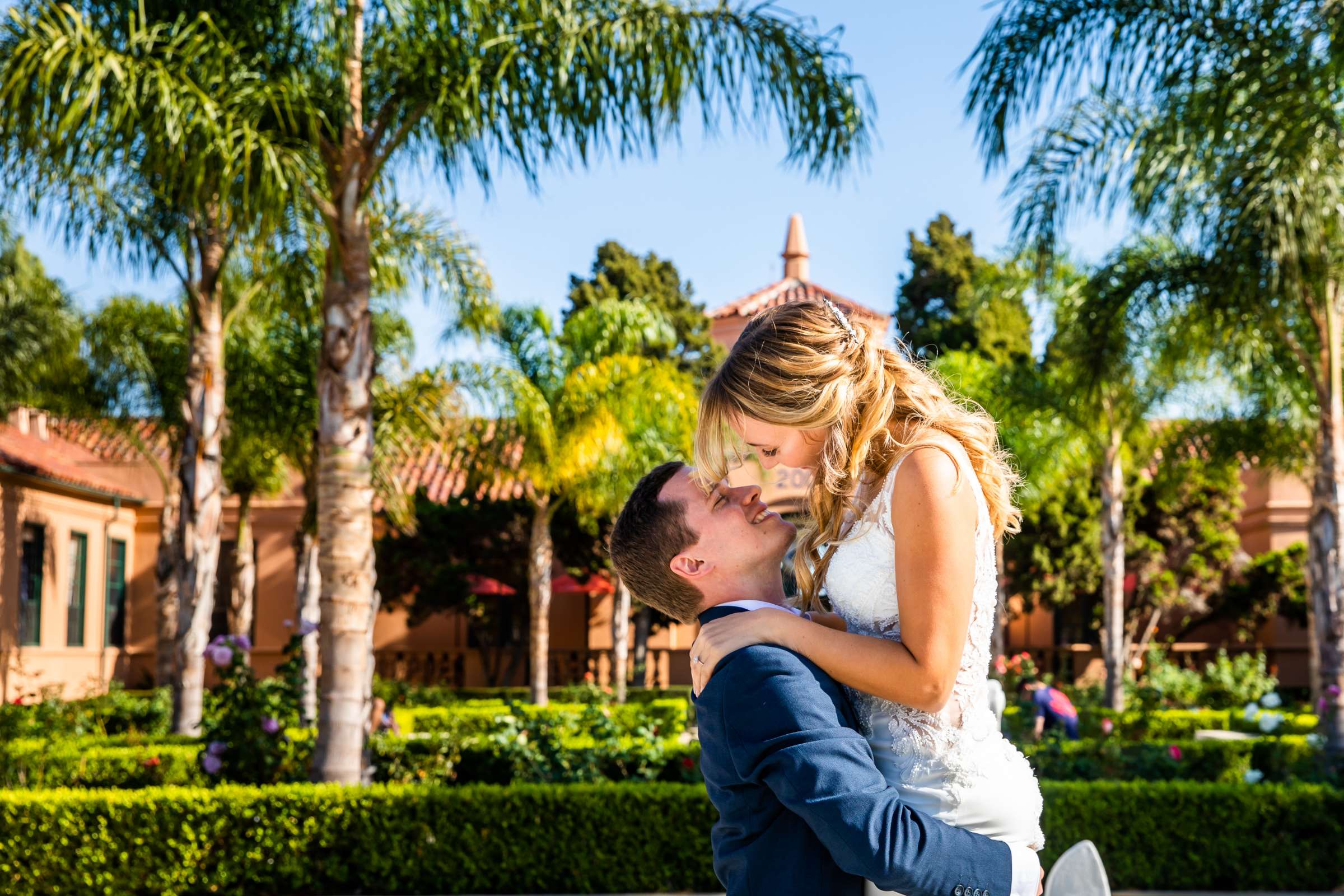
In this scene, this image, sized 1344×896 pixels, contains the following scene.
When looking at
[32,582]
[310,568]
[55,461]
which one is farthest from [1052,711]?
[55,461]

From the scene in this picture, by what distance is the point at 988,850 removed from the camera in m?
1.90

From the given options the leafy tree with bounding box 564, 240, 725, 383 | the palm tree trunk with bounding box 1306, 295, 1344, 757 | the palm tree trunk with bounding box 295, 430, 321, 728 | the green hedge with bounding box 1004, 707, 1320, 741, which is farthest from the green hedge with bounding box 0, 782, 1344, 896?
the leafy tree with bounding box 564, 240, 725, 383

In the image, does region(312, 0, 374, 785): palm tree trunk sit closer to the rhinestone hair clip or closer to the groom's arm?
the rhinestone hair clip

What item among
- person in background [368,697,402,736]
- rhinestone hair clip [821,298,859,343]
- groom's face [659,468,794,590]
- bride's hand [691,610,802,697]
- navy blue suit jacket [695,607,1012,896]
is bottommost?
person in background [368,697,402,736]

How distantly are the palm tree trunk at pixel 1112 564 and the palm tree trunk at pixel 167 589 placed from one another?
12746 millimetres

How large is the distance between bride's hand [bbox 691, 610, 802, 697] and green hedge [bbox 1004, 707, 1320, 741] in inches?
356

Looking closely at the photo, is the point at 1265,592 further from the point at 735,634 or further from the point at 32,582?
the point at 735,634

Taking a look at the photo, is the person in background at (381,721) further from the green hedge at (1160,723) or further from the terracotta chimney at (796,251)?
the terracotta chimney at (796,251)

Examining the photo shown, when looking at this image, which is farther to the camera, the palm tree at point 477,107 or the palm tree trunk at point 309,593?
the palm tree trunk at point 309,593

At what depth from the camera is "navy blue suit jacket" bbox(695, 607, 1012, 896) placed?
178cm

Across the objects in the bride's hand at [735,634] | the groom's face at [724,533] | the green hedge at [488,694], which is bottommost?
the green hedge at [488,694]

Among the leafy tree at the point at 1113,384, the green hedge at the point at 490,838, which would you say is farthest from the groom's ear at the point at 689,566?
the leafy tree at the point at 1113,384

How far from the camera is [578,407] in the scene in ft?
55.1

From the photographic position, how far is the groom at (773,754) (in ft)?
5.86
